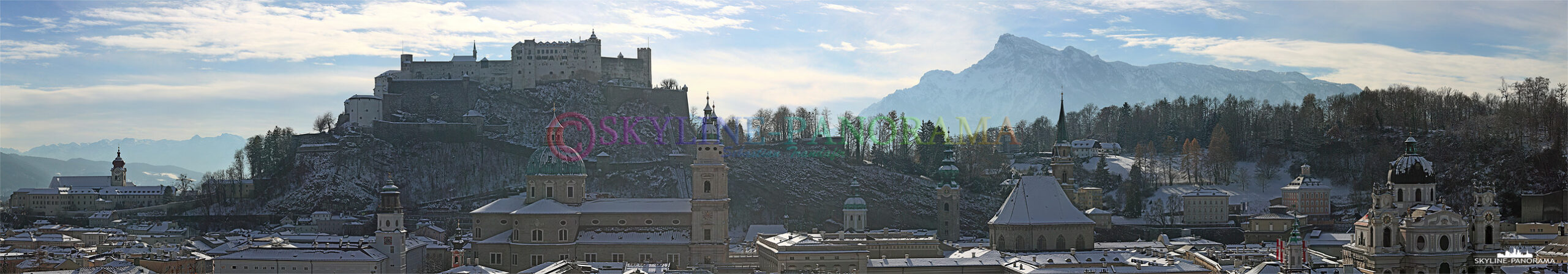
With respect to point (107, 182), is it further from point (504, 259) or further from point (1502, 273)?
point (1502, 273)

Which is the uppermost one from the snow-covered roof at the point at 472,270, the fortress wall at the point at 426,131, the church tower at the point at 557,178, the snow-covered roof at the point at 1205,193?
the fortress wall at the point at 426,131

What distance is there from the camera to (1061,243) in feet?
193

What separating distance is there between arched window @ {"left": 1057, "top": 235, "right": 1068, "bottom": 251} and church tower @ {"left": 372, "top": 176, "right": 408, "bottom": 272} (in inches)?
1129

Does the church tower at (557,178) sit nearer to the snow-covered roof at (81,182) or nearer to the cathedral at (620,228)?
the cathedral at (620,228)

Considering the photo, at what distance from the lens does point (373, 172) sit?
3826 inches

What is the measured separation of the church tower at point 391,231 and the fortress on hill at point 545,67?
4708cm

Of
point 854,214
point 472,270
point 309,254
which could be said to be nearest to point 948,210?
point 854,214

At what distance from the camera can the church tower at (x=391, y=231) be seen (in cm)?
5878

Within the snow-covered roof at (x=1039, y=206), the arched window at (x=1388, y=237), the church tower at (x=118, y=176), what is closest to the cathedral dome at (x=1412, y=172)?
the arched window at (x=1388, y=237)

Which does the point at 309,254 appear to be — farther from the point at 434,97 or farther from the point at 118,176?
the point at 118,176

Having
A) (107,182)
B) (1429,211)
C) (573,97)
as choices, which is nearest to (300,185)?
(573,97)

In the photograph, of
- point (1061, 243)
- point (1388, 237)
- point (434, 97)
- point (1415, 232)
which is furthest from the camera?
point (434, 97)

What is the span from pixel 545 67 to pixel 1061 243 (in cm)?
5762

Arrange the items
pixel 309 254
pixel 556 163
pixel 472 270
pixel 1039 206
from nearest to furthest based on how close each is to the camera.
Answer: pixel 472 270 < pixel 309 254 < pixel 1039 206 < pixel 556 163
